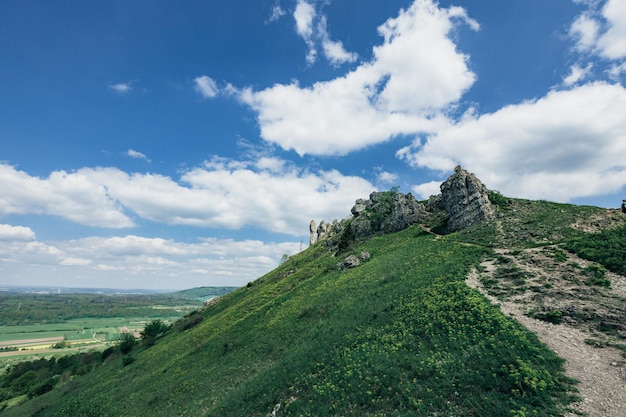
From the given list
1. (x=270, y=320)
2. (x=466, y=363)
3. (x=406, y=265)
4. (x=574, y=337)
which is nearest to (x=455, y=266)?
(x=406, y=265)

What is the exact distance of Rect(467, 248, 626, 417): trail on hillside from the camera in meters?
14.2

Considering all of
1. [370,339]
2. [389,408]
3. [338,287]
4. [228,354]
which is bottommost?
[228,354]

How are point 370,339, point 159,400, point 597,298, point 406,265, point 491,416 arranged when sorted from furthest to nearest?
point 406,265 < point 159,400 < point 370,339 < point 597,298 < point 491,416

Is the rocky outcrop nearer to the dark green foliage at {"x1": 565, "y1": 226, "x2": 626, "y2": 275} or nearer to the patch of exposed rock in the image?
the patch of exposed rock

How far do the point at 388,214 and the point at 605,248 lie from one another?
165ft

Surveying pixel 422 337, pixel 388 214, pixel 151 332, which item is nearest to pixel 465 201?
pixel 388 214

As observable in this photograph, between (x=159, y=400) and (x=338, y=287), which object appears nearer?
(x=159, y=400)

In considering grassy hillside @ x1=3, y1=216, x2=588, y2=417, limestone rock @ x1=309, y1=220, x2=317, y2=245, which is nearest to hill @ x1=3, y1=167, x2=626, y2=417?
grassy hillside @ x1=3, y1=216, x2=588, y2=417

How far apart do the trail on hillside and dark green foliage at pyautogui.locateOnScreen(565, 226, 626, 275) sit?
1078mm

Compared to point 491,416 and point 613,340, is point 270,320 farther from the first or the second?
point 613,340

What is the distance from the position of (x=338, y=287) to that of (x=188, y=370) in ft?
80.1

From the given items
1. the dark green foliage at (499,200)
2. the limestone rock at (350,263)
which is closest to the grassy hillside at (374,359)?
the limestone rock at (350,263)

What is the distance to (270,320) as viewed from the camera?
144ft

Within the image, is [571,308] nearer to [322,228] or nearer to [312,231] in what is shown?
[322,228]
